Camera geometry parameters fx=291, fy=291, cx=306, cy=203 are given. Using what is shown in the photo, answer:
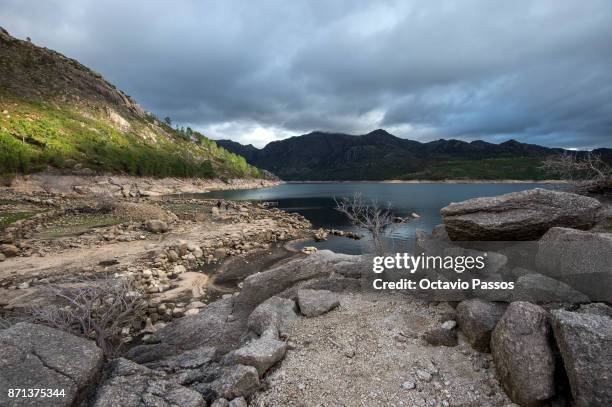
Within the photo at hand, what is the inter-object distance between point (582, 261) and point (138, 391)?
911cm

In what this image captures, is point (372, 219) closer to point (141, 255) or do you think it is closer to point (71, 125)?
point (141, 255)

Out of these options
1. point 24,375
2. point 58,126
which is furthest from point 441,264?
point 58,126

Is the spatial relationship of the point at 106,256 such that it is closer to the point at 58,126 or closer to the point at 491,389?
the point at 491,389

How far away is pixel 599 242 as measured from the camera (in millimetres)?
5906

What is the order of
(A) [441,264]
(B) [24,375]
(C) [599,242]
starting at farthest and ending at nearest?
(A) [441,264]
(C) [599,242]
(B) [24,375]

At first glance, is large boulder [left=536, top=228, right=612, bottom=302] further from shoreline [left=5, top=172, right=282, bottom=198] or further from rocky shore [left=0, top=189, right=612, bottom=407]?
shoreline [left=5, top=172, right=282, bottom=198]

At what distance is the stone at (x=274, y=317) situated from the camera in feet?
25.6

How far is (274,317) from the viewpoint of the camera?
26.8 ft

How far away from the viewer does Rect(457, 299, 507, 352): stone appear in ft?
19.7

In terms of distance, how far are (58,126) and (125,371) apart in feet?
358

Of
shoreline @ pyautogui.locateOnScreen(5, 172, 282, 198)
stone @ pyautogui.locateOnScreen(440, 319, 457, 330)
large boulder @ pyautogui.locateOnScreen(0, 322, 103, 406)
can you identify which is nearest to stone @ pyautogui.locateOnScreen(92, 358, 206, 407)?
large boulder @ pyautogui.locateOnScreen(0, 322, 103, 406)

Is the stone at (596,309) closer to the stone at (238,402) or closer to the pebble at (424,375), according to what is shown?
the pebble at (424,375)

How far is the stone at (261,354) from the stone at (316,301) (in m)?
1.78

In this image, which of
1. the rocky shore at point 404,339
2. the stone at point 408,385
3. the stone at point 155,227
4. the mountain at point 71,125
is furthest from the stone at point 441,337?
the mountain at point 71,125
